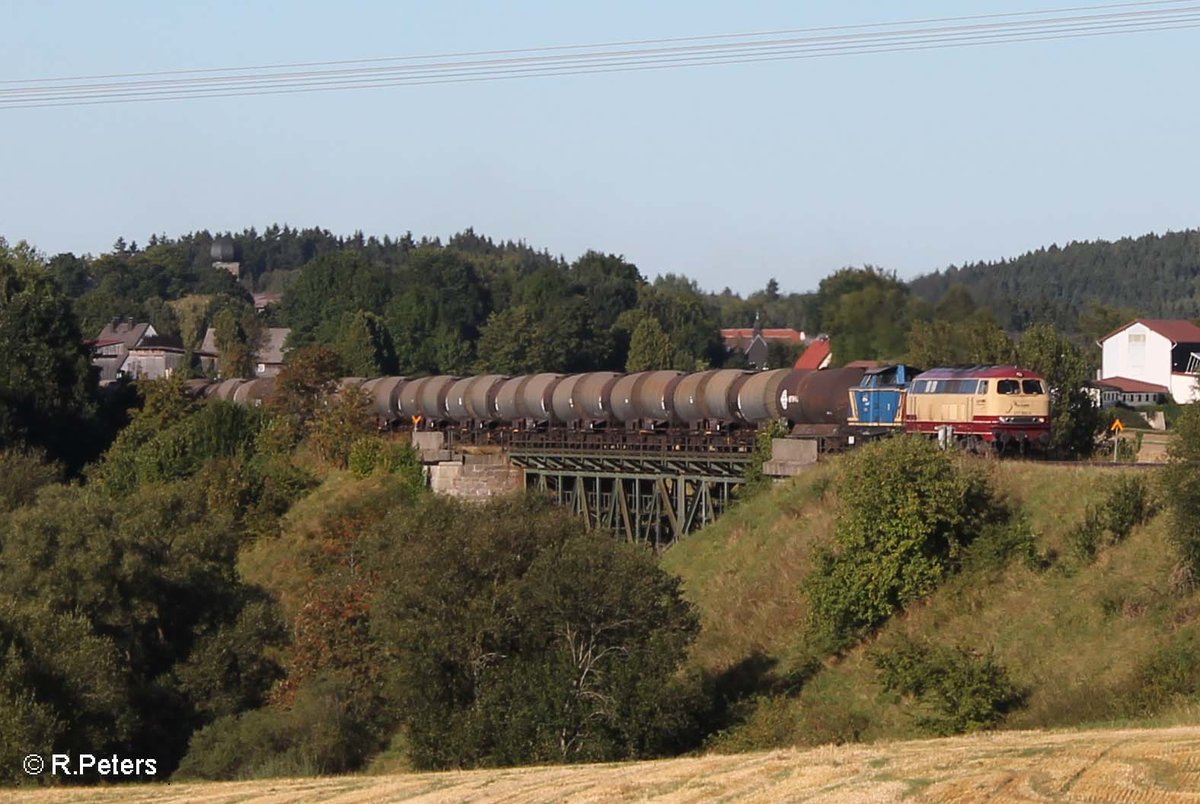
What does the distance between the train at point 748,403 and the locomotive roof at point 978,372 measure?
4 cm

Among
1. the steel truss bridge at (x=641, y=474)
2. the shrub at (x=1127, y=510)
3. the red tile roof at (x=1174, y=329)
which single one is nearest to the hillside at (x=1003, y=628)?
the shrub at (x=1127, y=510)

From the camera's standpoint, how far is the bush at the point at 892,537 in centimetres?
3488

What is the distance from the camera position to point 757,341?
466 ft

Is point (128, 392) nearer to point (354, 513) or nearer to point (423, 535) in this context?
point (354, 513)

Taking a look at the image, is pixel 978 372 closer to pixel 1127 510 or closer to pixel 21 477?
pixel 1127 510

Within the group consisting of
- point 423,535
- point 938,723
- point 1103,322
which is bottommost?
point 938,723

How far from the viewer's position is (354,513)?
53562mm

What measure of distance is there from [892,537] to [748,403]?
15519 mm

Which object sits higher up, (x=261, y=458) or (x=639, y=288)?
(x=639, y=288)

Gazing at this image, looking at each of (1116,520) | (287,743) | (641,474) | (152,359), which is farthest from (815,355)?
(287,743)

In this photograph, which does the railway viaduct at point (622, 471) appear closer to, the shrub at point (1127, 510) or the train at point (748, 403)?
the train at point (748, 403)

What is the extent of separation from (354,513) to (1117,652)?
29.3m

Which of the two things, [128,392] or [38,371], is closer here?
[38,371]

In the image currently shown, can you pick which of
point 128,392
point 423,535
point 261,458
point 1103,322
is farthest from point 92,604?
point 1103,322
